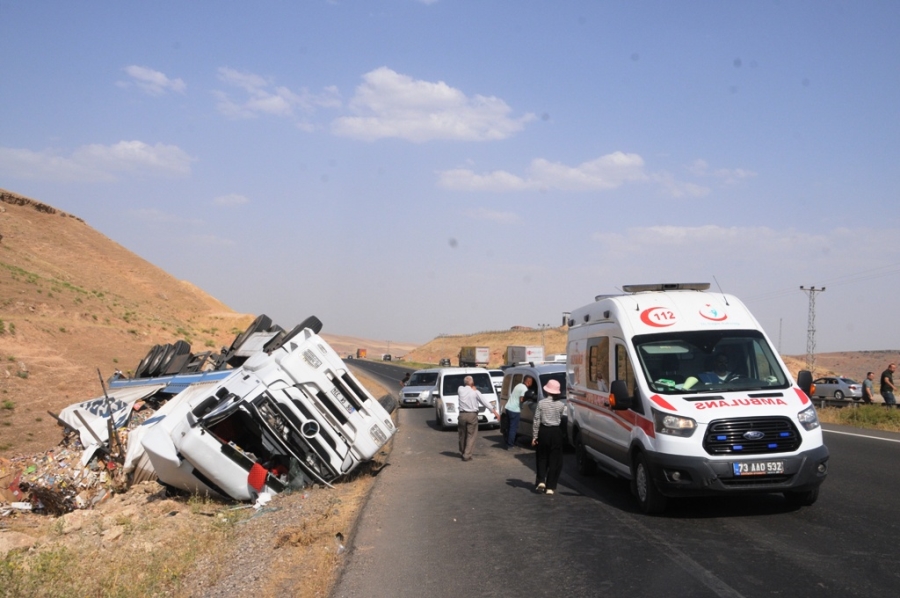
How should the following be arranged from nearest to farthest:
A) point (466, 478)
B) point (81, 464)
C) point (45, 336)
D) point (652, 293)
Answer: point (652, 293) → point (466, 478) → point (81, 464) → point (45, 336)

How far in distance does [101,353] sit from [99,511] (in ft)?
113

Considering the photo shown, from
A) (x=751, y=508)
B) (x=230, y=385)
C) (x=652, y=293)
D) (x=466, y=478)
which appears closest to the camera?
(x=751, y=508)

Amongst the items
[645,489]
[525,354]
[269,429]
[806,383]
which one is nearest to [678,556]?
[645,489]

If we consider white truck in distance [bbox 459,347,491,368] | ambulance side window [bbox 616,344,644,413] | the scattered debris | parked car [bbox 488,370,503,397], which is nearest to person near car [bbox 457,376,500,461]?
the scattered debris

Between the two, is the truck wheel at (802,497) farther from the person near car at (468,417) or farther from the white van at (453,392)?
the white van at (453,392)

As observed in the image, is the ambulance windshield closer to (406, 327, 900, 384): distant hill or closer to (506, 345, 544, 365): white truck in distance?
(506, 345, 544, 365): white truck in distance

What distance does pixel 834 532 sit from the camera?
26.6 ft

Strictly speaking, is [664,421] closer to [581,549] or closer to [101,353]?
[581,549]

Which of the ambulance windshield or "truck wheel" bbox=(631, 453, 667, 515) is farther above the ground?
the ambulance windshield

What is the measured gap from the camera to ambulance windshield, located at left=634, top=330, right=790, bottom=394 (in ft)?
31.3

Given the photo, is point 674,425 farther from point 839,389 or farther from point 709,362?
point 839,389

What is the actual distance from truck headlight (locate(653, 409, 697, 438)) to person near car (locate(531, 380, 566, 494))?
235 cm

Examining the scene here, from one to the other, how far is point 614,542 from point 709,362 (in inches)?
115

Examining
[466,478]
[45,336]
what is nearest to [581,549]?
[466,478]
